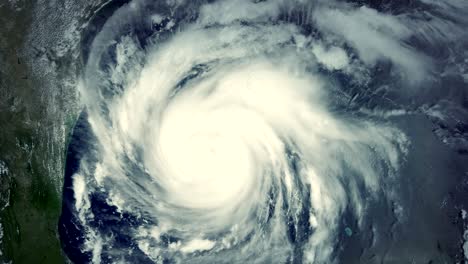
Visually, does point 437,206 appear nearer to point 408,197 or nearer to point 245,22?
point 408,197

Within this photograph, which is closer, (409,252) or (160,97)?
(409,252)

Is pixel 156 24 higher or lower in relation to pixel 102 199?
higher

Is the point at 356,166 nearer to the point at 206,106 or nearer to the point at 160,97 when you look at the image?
the point at 206,106

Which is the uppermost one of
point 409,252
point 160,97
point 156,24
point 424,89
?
point 156,24

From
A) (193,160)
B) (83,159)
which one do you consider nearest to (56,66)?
(83,159)

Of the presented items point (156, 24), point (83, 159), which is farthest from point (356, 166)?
point (83, 159)

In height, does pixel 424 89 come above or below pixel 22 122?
below
